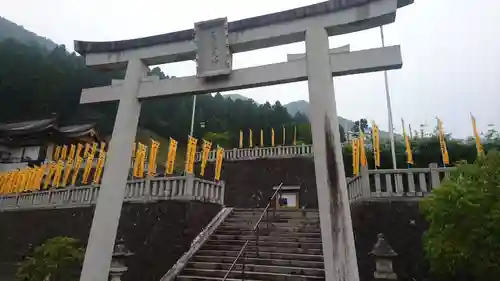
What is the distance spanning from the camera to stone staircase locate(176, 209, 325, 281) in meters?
7.41

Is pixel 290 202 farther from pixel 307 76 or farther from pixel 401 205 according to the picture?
pixel 307 76

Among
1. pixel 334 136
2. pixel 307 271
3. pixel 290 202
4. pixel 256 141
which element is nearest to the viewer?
pixel 334 136

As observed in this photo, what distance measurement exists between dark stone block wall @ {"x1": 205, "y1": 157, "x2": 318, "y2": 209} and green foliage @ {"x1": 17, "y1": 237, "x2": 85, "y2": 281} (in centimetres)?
1021

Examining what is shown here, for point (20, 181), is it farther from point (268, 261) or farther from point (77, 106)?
point (77, 106)

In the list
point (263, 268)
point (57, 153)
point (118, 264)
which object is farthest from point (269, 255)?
point (57, 153)

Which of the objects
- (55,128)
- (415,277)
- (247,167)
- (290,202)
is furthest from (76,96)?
(415,277)

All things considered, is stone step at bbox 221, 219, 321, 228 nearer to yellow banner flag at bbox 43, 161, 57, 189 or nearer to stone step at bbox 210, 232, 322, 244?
stone step at bbox 210, 232, 322, 244

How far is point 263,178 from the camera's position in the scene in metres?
19.1

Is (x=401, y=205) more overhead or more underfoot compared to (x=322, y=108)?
more underfoot

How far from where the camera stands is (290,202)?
60.5ft

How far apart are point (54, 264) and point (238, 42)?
21.2 ft

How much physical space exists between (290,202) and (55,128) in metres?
17.6

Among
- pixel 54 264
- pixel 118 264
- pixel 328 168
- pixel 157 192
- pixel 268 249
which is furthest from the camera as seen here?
pixel 157 192

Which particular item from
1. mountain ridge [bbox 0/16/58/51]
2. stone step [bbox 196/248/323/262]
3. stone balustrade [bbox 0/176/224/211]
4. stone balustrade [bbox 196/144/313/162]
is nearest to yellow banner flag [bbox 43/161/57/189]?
stone balustrade [bbox 0/176/224/211]
